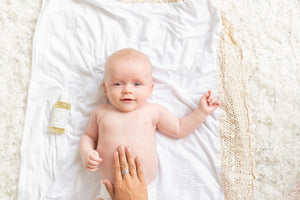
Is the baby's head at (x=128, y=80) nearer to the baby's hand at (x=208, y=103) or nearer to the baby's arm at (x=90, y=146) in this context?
the baby's arm at (x=90, y=146)

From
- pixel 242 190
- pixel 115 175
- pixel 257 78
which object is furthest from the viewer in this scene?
pixel 257 78

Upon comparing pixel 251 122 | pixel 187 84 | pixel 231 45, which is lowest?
pixel 251 122

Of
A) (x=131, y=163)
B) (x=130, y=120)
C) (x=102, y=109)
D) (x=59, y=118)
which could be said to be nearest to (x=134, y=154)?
(x=131, y=163)

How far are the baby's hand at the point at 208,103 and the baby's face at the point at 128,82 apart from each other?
0.31 meters

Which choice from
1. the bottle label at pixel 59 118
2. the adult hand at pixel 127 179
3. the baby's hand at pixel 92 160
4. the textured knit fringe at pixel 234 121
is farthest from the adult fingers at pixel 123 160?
the textured knit fringe at pixel 234 121

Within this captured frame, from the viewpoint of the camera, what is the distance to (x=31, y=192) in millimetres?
1545

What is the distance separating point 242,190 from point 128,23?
3.74 ft

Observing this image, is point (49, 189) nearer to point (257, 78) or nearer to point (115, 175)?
point (115, 175)

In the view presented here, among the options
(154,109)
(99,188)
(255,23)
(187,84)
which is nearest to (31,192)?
(99,188)

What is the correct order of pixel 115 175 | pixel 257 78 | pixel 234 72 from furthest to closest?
pixel 257 78 → pixel 234 72 → pixel 115 175

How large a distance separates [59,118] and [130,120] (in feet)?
1.30

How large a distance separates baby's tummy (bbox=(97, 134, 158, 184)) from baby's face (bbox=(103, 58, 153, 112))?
0.58ft

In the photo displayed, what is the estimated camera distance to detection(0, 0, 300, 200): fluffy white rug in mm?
1624

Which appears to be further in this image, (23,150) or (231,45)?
(231,45)
